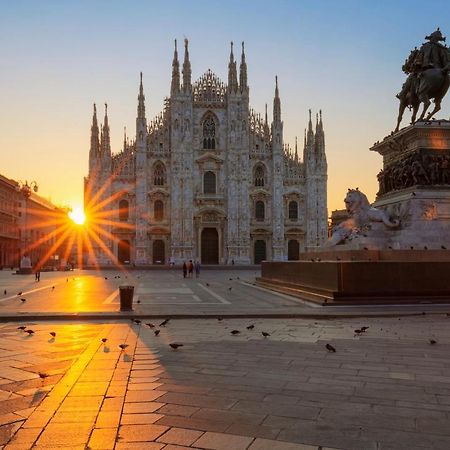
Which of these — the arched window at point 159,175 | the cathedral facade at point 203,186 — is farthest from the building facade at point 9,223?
the arched window at point 159,175

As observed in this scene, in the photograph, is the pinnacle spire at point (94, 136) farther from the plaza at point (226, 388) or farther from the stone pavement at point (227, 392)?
the stone pavement at point (227, 392)

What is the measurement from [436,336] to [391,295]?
447cm

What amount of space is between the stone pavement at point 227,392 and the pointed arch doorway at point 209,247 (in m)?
46.6

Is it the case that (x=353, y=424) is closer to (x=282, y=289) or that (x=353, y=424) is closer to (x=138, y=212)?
(x=282, y=289)

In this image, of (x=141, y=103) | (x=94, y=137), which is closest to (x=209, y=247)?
(x=141, y=103)

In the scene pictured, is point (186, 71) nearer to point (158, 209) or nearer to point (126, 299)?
point (158, 209)

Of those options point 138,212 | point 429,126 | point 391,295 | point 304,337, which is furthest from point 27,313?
point 138,212

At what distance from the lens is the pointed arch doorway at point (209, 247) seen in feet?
181

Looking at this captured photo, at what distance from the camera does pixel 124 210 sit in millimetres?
54344

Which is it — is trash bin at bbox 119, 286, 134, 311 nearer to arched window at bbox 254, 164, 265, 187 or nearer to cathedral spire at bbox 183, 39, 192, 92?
arched window at bbox 254, 164, 265, 187

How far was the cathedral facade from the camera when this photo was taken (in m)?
53.6

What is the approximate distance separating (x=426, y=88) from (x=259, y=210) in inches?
1641

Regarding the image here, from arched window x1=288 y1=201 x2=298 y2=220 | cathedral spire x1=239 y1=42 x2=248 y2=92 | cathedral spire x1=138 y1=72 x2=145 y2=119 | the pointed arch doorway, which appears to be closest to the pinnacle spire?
cathedral spire x1=138 y1=72 x2=145 y2=119

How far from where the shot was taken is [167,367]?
5988 mm
